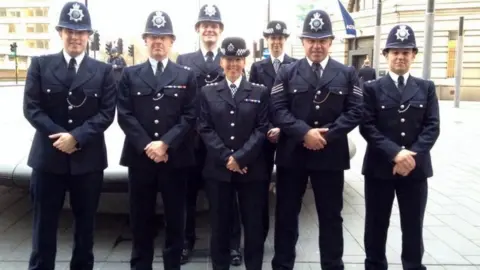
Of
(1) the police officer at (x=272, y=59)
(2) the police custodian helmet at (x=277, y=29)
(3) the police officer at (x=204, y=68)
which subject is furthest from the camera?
(2) the police custodian helmet at (x=277, y=29)

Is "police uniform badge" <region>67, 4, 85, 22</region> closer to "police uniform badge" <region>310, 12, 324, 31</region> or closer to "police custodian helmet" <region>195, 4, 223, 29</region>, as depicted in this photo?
"police custodian helmet" <region>195, 4, 223, 29</region>

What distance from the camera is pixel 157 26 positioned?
3.76m

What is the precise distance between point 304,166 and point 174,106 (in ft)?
3.51

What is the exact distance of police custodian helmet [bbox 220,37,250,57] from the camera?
12.2ft

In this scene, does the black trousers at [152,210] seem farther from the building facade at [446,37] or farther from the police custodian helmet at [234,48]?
the building facade at [446,37]

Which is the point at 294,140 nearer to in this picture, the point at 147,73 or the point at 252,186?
the point at 252,186

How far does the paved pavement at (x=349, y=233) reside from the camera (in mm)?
4297

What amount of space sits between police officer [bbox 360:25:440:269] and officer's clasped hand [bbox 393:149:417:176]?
0.02 m

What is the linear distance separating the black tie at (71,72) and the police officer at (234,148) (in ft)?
3.12

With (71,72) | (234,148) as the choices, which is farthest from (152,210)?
(71,72)

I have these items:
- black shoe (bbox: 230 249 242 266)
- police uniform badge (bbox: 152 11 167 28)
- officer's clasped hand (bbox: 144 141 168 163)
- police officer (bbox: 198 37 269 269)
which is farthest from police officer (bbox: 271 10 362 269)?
police uniform badge (bbox: 152 11 167 28)

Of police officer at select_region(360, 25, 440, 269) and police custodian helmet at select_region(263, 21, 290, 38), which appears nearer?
police officer at select_region(360, 25, 440, 269)

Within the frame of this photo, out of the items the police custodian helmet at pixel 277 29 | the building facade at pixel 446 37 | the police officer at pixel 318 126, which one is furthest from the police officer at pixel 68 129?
the building facade at pixel 446 37

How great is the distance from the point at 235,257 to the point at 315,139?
1.35 meters
